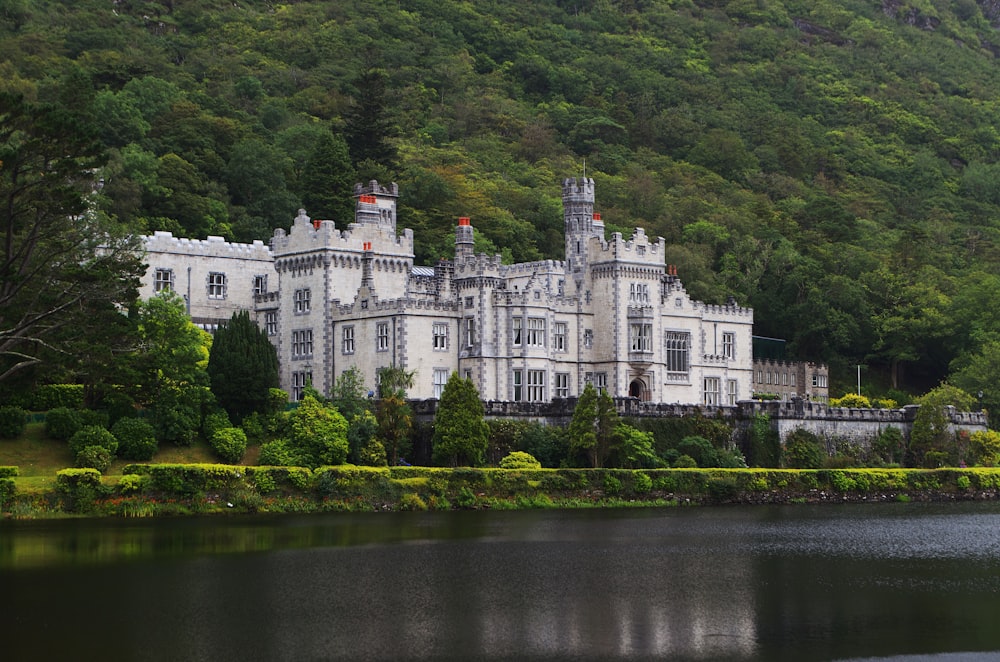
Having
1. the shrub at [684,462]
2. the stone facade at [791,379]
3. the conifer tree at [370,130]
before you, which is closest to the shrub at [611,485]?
the shrub at [684,462]

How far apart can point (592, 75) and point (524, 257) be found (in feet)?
229

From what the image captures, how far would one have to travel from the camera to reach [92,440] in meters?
73.1

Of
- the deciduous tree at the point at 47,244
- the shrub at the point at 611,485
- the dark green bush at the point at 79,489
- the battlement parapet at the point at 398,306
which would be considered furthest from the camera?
the battlement parapet at the point at 398,306

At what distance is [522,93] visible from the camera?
610 feet

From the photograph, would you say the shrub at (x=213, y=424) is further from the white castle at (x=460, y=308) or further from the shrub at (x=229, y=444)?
the white castle at (x=460, y=308)

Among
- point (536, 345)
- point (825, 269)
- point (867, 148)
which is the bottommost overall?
point (536, 345)

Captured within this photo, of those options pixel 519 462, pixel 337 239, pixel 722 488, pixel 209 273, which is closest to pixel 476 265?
pixel 337 239

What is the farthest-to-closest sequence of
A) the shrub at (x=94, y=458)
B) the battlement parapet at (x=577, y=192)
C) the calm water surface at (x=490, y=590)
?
the battlement parapet at (x=577, y=192) < the shrub at (x=94, y=458) < the calm water surface at (x=490, y=590)

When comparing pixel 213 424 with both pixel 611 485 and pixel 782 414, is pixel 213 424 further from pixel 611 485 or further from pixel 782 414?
pixel 782 414

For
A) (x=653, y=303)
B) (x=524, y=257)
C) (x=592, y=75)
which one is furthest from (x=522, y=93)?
(x=653, y=303)

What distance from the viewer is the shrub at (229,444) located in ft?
254

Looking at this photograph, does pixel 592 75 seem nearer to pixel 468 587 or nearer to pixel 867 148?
pixel 867 148

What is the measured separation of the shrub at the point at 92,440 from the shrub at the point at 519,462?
17733mm

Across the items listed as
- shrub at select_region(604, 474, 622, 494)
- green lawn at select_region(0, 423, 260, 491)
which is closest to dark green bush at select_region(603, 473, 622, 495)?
shrub at select_region(604, 474, 622, 494)
